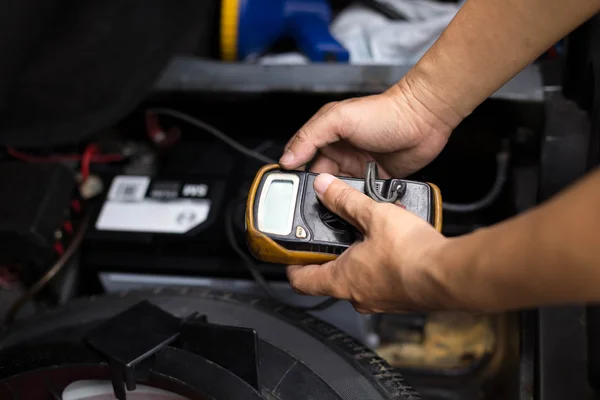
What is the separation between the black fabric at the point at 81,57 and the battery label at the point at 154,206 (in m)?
0.12

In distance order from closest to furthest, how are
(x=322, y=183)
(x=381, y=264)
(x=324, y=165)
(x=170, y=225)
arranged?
(x=381, y=264) → (x=322, y=183) → (x=324, y=165) → (x=170, y=225)

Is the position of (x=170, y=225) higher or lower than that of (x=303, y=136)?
lower

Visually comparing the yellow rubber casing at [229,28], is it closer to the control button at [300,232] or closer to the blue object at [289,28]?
the blue object at [289,28]

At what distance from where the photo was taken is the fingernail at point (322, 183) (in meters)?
0.57

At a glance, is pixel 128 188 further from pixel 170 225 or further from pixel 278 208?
pixel 278 208

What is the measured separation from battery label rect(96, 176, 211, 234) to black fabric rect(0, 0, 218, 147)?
0.39 ft

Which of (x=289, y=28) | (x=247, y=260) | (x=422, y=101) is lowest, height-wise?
(x=247, y=260)

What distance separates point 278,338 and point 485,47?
14.6 inches

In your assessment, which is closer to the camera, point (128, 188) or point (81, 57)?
point (128, 188)

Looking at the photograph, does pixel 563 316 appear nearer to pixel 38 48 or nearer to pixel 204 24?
pixel 204 24

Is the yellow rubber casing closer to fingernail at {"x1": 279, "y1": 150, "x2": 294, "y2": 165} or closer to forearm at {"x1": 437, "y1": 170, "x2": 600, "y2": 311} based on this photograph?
fingernail at {"x1": 279, "y1": 150, "x2": 294, "y2": 165}

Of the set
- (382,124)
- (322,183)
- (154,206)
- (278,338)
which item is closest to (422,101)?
(382,124)

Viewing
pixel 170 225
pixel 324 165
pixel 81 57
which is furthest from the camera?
pixel 81 57

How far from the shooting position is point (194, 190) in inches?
33.0
